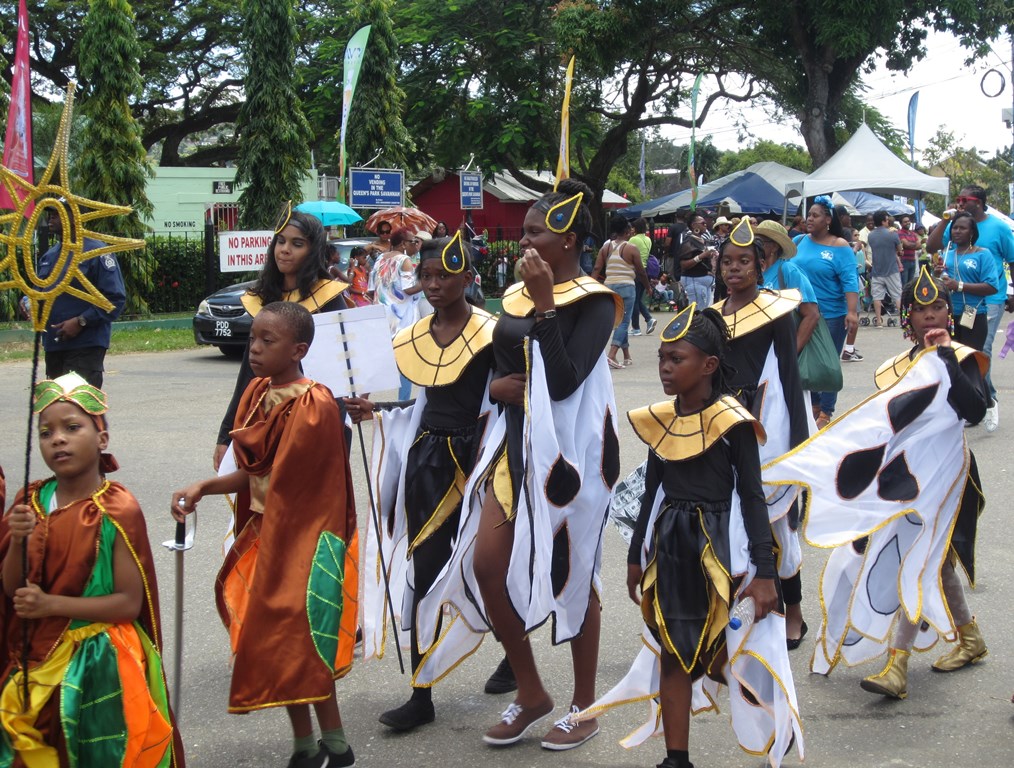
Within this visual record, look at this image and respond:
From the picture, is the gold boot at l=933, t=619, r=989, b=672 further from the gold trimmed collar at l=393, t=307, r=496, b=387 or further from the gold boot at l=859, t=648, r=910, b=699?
the gold trimmed collar at l=393, t=307, r=496, b=387

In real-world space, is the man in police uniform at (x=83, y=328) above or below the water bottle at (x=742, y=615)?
above

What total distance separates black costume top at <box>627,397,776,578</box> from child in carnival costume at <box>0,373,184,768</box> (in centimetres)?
156

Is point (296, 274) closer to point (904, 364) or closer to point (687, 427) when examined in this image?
point (687, 427)

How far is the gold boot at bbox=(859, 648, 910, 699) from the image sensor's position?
4.43 m

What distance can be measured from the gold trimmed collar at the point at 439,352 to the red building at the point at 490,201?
33733 millimetres

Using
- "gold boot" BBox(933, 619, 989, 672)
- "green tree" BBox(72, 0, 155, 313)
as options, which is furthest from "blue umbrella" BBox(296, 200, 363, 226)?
"gold boot" BBox(933, 619, 989, 672)

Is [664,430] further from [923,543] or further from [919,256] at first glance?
[919,256]

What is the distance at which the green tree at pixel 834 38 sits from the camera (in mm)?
25062

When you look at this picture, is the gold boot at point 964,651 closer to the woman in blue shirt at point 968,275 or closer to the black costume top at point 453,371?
the black costume top at point 453,371

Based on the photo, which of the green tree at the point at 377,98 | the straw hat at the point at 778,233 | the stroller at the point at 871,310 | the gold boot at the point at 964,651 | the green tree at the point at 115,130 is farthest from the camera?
the green tree at the point at 377,98

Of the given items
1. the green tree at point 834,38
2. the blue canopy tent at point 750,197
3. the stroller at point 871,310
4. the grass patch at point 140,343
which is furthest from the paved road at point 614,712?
the blue canopy tent at point 750,197

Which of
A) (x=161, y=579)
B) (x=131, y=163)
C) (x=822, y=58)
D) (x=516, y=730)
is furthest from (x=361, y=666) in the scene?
(x=822, y=58)

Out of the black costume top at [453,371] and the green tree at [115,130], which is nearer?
the black costume top at [453,371]

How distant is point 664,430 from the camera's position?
3.76 m
